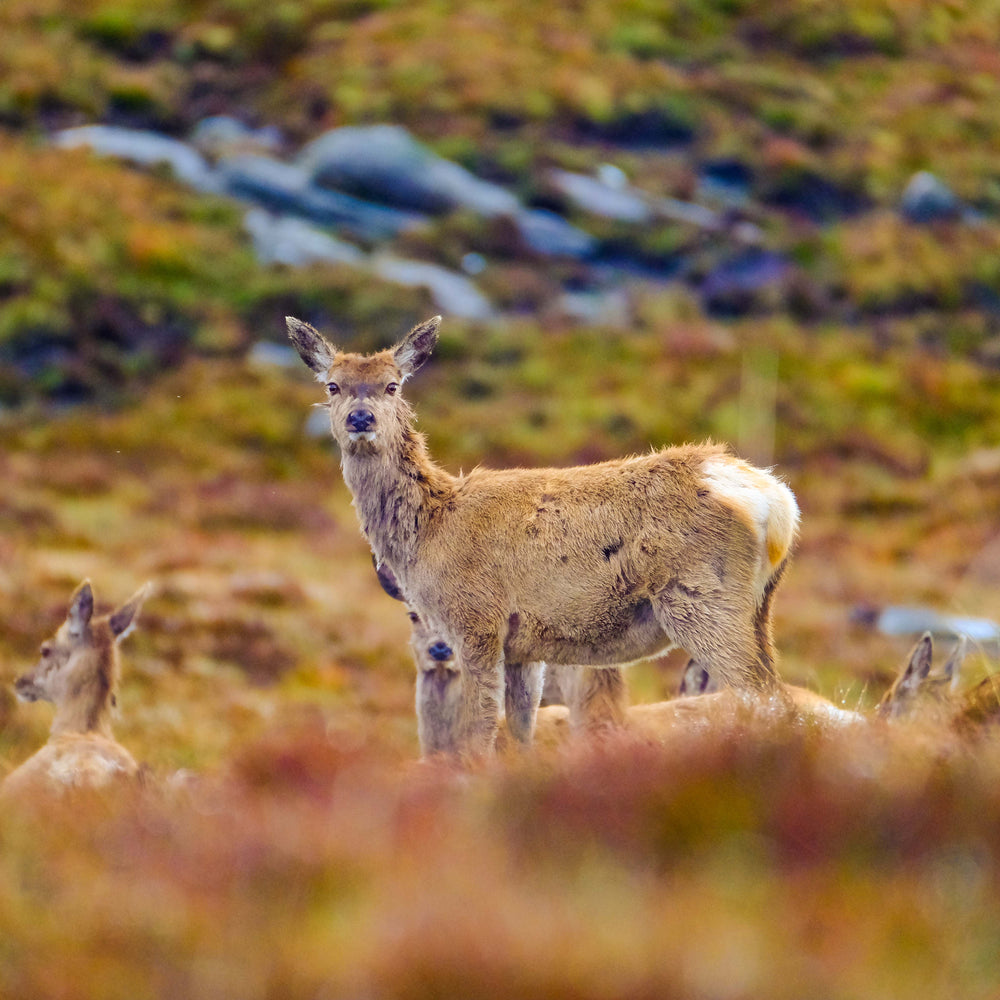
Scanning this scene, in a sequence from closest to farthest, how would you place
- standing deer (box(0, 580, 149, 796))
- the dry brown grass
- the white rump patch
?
the dry brown grass
the white rump patch
standing deer (box(0, 580, 149, 796))

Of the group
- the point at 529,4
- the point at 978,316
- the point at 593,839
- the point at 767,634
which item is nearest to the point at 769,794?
the point at 593,839

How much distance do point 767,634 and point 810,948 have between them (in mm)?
4169

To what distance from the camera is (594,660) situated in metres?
8.07

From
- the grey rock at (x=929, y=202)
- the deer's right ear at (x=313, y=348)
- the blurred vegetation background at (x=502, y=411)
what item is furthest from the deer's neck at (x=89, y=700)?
the grey rock at (x=929, y=202)

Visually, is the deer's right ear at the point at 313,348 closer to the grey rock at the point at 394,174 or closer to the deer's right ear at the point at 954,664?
the deer's right ear at the point at 954,664

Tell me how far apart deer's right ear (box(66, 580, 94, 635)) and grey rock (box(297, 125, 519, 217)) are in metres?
23.9

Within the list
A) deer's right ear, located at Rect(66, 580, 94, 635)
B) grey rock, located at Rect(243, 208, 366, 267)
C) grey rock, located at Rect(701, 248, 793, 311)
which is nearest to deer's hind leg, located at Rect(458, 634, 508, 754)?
deer's right ear, located at Rect(66, 580, 94, 635)

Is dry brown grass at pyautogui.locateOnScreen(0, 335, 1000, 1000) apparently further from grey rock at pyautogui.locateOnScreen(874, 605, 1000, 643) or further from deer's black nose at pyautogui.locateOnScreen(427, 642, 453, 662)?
grey rock at pyautogui.locateOnScreen(874, 605, 1000, 643)

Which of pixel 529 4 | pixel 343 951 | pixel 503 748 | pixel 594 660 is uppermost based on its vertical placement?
pixel 343 951

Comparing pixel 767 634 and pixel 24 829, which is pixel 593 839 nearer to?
pixel 24 829

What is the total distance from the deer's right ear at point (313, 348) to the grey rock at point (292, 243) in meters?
22.1

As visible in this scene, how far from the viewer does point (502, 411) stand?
92.4 ft

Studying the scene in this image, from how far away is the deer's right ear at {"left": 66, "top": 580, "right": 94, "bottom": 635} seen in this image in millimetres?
9648

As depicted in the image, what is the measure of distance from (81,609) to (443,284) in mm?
22325
